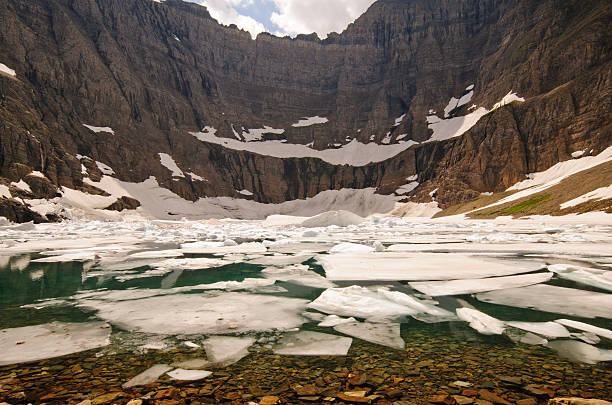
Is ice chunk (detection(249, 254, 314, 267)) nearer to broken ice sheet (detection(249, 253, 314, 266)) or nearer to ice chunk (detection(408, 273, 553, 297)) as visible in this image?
broken ice sheet (detection(249, 253, 314, 266))

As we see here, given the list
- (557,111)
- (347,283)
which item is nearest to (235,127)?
(557,111)

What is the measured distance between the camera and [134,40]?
101 meters

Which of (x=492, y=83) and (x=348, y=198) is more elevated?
(x=492, y=83)

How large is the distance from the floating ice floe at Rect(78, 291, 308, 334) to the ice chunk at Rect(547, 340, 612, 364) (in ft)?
12.7

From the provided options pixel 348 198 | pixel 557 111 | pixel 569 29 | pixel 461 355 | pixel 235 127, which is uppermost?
pixel 569 29

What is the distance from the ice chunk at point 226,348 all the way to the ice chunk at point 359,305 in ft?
6.89

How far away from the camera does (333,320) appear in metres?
5.79

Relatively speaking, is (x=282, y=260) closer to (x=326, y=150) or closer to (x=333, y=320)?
(x=333, y=320)

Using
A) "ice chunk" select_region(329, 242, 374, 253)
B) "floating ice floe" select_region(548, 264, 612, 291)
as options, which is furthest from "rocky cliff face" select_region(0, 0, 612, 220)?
"floating ice floe" select_region(548, 264, 612, 291)

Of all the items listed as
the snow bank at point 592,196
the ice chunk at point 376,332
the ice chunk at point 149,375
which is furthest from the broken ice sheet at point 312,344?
the snow bank at point 592,196

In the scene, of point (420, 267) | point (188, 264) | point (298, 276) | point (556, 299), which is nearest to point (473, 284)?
point (556, 299)

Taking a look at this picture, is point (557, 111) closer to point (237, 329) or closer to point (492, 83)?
point (492, 83)

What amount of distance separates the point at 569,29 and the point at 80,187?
11296cm

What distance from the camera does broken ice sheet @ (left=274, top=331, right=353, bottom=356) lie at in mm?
4383
